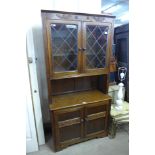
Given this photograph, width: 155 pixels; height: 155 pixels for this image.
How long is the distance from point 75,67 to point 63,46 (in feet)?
0.98

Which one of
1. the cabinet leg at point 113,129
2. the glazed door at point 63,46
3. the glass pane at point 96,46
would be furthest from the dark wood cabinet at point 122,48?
the glazed door at point 63,46

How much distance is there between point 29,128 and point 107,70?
1.28 meters

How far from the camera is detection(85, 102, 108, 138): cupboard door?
75.4 inches

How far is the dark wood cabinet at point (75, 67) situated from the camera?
1.67 metres

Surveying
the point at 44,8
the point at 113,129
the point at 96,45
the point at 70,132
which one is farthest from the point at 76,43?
the point at 113,129

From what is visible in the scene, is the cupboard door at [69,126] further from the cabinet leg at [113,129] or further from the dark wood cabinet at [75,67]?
the cabinet leg at [113,129]

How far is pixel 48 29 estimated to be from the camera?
63.0 inches

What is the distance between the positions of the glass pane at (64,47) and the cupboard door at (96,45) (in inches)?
5.5

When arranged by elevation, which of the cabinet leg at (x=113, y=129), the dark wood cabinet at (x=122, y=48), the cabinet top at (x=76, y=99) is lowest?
the cabinet leg at (x=113, y=129)

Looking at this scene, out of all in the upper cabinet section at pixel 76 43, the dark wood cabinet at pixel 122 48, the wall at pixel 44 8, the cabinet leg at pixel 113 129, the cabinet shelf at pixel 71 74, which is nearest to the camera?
the upper cabinet section at pixel 76 43

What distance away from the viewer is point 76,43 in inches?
70.1

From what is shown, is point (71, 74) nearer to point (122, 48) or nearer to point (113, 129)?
point (113, 129)

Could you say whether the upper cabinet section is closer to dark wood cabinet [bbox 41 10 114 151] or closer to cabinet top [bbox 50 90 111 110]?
dark wood cabinet [bbox 41 10 114 151]
